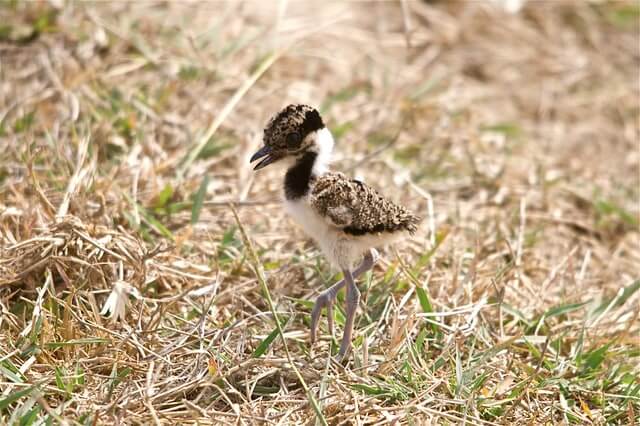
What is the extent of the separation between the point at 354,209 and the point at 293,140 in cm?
A: 38

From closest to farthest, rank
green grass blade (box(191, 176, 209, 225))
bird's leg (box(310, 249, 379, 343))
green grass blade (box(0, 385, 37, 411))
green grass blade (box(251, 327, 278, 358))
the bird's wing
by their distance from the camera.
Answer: green grass blade (box(0, 385, 37, 411)), the bird's wing, green grass blade (box(251, 327, 278, 358)), bird's leg (box(310, 249, 379, 343)), green grass blade (box(191, 176, 209, 225))

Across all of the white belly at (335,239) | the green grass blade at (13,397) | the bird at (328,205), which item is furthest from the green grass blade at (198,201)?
the green grass blade at (13,397)

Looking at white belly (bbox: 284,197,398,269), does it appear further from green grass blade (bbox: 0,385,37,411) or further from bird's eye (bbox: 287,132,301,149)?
green grass blade (bbox: 0,385,37,411)

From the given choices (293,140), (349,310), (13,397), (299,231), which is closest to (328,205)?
(293,140)

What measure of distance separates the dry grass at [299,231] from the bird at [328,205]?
220 mm

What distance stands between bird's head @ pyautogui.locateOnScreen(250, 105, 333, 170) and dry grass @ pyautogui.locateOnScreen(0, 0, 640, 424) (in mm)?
331

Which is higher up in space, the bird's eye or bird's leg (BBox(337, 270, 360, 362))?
the bird's eye

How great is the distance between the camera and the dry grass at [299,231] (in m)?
3.09

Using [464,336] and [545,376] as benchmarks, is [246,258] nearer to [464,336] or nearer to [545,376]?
[464,336]

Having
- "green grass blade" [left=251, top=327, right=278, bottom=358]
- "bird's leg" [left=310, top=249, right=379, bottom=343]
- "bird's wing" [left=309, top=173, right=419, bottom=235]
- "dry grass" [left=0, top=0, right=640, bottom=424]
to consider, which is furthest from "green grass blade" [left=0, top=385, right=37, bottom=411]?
"bird's wing" [left=309, top=173, right=419, bottom=235]

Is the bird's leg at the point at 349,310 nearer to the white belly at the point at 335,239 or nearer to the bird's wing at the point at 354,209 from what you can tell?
the white belly at the point at 335,239

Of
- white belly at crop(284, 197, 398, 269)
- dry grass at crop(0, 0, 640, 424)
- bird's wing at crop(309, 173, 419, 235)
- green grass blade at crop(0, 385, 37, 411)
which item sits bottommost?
dry grass at crop(0, 0, 640, 424)

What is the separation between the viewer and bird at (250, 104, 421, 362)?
3066mm

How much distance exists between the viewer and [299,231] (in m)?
4.11
